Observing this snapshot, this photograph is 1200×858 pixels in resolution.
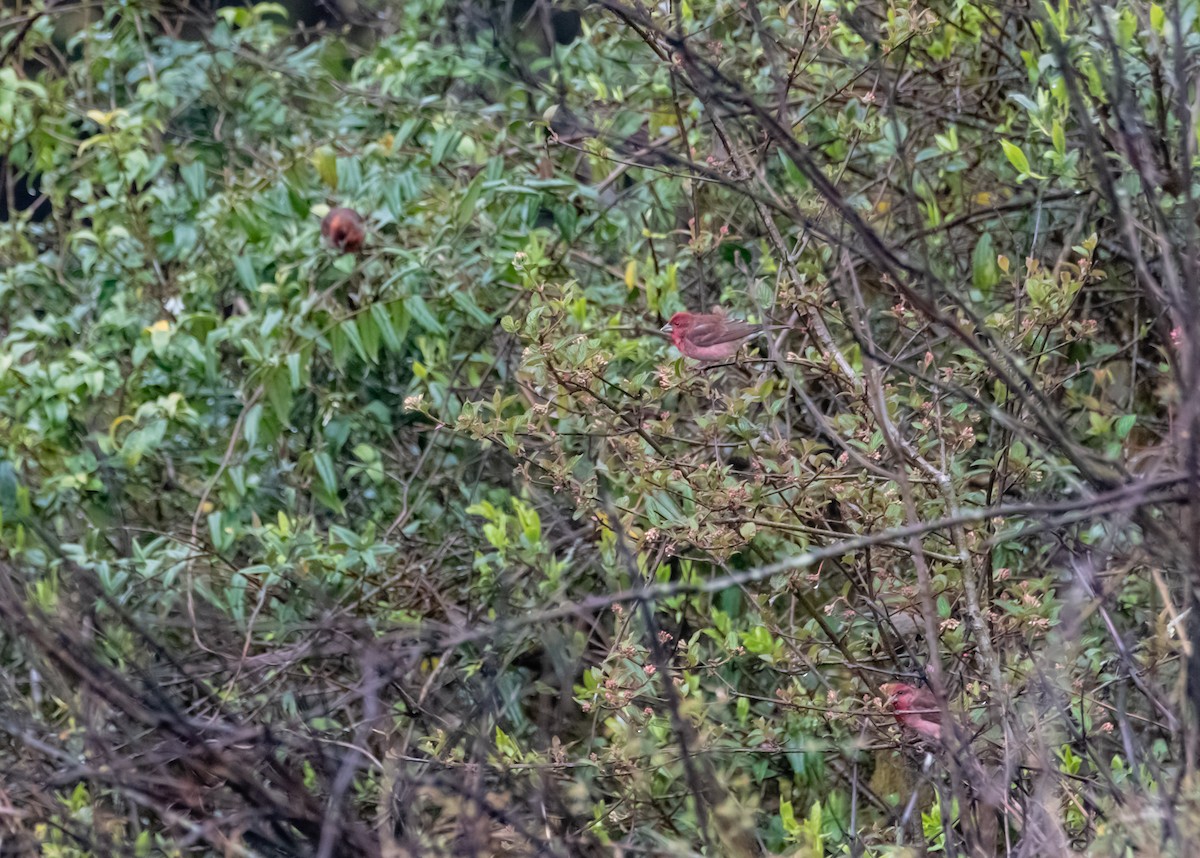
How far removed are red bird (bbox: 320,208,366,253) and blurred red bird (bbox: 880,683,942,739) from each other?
90.3 inches

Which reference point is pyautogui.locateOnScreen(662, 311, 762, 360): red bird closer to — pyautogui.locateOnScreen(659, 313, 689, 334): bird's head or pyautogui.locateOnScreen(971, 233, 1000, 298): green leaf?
pyautogui.locateOnScreen(659, 313, 689, 334): bird's head

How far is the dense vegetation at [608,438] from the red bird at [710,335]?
89 mm

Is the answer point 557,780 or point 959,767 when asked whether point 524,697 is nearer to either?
point 557,780

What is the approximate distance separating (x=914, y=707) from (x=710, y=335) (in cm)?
105

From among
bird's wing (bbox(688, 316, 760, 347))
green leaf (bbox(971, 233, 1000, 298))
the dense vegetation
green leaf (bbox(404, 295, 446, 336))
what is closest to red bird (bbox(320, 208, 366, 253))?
the dense vegetation

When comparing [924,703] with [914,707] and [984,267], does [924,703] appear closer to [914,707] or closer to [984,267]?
[914,707]

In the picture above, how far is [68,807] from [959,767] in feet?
7.01

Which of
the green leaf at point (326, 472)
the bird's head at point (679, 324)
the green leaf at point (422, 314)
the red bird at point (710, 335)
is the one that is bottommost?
the green leaf at point (326, 472)

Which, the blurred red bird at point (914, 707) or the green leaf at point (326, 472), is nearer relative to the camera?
the blurred red bird at point (914, 707)

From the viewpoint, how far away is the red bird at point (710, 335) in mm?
3033

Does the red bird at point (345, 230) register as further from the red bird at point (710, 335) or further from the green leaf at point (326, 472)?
the red bird at point (710, 335)

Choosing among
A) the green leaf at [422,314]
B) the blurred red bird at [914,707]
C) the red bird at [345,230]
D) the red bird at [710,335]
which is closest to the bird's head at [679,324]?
the red bird at [710,335]

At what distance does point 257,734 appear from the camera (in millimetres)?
1887

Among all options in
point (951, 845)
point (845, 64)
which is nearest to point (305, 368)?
point (845, 64)
